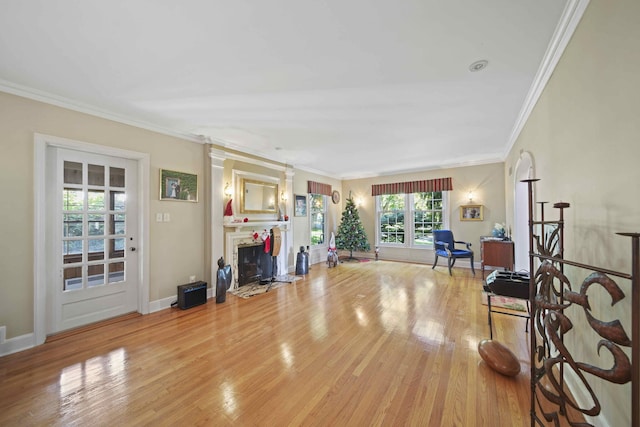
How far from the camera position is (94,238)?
113 inches

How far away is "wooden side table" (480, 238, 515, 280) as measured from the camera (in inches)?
163

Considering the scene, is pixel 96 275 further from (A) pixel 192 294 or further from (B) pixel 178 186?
(B) pixel 178 186

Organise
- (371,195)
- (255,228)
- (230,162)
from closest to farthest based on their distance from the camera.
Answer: (230,162) → (255,228) → (371,195)

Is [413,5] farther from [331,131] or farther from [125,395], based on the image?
[125,395]

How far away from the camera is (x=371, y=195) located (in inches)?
279

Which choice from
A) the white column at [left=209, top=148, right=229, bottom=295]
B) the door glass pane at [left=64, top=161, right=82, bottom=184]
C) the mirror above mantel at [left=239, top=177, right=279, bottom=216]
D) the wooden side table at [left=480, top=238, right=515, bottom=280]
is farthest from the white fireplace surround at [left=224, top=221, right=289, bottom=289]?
the wooden side table at [left=480, top=238, right=515, bottom=280]

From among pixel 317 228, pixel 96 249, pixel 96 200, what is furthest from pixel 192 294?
pixel 317 228

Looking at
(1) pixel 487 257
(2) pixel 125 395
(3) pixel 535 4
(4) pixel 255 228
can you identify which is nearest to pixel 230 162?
(4) pixel 255 228

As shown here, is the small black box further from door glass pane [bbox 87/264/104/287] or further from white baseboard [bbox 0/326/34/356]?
white baseboard [bbox 0/326/34/356]

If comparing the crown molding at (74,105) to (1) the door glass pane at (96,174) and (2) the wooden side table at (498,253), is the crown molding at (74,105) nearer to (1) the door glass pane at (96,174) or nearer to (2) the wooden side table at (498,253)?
(1) the door glass pane at (96,174)

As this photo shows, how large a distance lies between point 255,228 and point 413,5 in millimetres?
3941

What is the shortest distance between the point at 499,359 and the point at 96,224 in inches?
175

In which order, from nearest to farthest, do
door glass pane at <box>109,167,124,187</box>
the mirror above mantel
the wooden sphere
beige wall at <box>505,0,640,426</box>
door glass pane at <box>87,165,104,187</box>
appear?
beige wall at <box>505,0,640,426</box> → the wooden sphere → door glass pane at <box>87,165,104,187</box> → door glass pane at <box>109,167,124,187</box> → the mirror above mantel

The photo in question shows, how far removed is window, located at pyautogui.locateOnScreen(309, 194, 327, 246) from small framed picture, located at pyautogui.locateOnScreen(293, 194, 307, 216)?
0.80ft
